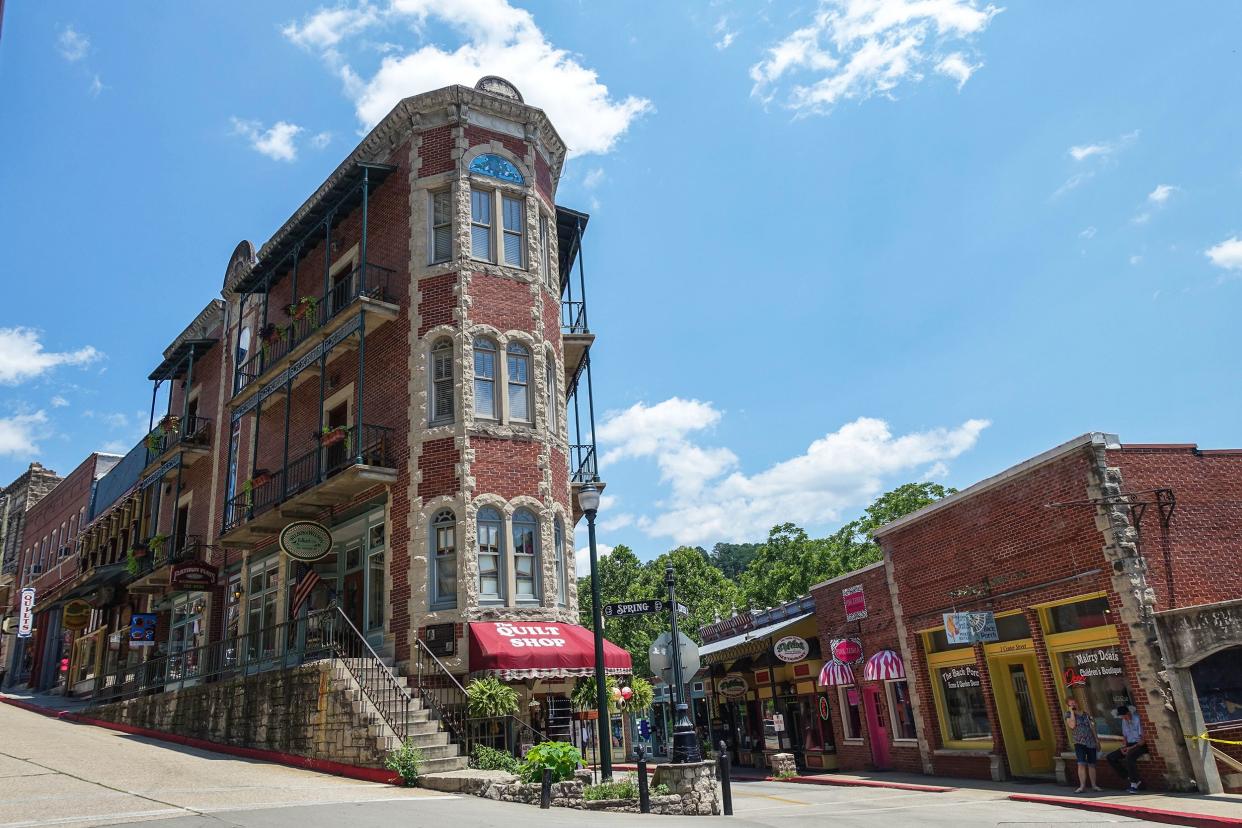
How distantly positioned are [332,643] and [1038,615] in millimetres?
13642

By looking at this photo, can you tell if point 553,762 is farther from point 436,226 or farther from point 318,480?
point 436,226

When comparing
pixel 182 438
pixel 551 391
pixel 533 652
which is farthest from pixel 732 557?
pixel 533 652

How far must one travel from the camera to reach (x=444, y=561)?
18.8 metres

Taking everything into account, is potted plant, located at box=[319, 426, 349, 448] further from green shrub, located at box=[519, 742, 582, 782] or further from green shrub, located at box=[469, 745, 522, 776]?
green shrub, located at box=[519, 742, 582, 782]

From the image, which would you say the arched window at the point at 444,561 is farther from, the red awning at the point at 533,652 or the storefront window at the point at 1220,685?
the storefront window at the point at 1220,685

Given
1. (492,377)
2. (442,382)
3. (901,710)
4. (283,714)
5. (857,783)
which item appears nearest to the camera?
(283,714)

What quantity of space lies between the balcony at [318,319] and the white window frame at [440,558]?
5344mm

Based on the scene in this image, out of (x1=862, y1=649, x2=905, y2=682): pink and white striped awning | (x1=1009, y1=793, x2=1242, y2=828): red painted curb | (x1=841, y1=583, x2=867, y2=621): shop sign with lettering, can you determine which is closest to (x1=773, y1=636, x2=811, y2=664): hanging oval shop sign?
(x1=841, y1=583, x2=867, y2=621): shop sign with lettering

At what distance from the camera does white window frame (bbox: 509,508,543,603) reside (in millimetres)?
18969

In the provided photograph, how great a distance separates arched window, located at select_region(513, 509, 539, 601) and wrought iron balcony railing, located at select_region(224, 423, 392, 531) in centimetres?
340

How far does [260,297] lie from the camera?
95.4ft

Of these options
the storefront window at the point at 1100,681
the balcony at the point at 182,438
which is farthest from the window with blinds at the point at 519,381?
the balcony at the point at 182,438

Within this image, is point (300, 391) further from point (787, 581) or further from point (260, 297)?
point (787, 581)

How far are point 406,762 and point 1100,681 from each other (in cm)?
1213
